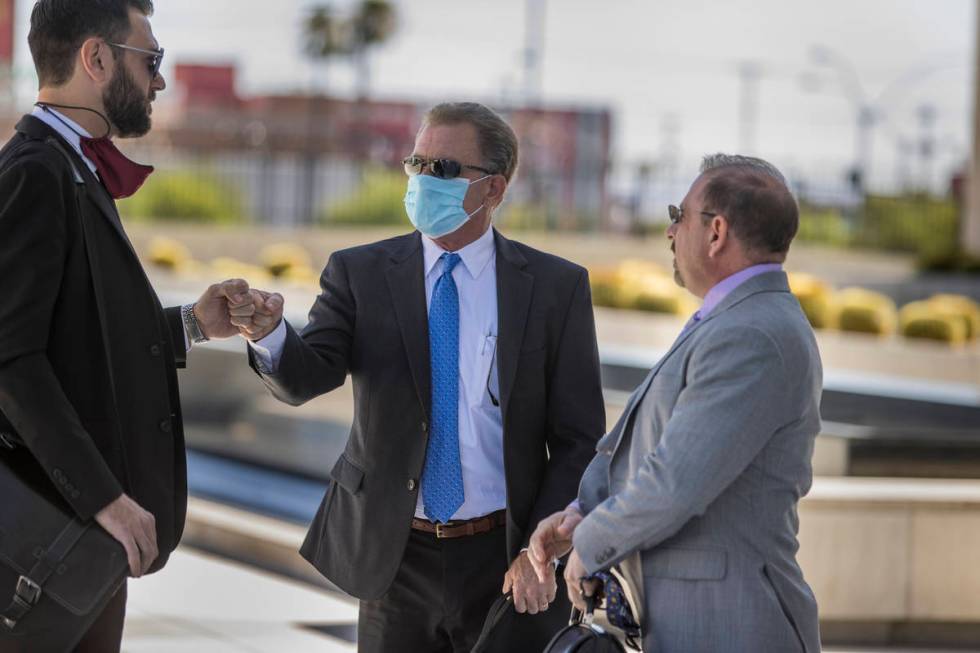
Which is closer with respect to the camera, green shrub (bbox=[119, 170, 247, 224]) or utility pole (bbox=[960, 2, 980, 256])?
utility pole (bbox=[960, 2, 980, 256])

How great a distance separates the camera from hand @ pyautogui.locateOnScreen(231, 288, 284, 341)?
338cm

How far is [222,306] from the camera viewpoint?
135 inches

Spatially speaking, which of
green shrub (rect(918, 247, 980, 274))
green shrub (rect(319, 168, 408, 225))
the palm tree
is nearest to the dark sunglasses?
green shrub (rect(918, 247, 980, 274))

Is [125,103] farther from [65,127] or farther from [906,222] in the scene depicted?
[906,222]

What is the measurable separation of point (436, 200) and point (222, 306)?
1.80 feet

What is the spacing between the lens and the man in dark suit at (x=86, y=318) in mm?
2748

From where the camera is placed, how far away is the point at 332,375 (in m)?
3.48

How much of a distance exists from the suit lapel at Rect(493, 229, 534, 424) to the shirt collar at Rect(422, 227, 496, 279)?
3 cm

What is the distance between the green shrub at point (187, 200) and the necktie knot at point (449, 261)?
32.1 m

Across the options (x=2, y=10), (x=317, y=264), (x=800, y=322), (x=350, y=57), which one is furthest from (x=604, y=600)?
(x=350, y=57)

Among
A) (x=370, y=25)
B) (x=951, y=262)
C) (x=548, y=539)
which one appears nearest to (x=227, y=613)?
(x=548, y=539)

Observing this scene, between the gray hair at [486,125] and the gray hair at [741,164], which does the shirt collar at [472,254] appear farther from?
the gray hair at [741,164]

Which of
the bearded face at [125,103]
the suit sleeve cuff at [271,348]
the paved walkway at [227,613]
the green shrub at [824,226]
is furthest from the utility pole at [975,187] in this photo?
the bearded face at [125,103]

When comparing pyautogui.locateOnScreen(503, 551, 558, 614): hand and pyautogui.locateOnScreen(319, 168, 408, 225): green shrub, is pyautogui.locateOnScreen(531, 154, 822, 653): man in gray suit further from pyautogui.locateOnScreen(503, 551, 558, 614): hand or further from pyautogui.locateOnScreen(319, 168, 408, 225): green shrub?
pyautogui.locateOnScreen(319, 168, 408, 225): green shrub
